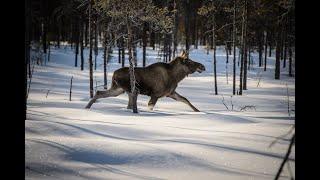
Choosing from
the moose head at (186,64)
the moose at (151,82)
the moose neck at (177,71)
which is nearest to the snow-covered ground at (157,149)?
the moose at (151,82)

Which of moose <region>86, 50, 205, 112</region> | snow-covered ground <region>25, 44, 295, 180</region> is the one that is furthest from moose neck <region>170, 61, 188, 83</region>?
snow-covered ground <region>25, 44, 295, 180</region>

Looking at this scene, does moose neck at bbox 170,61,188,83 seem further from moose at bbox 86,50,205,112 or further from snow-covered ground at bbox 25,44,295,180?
snow-covered ground at bbox 25,44,295,180

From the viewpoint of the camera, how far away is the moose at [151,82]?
14781 mm

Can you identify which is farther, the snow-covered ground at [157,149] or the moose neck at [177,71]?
the moose neck at [177,71]

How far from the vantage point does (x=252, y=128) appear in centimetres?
981

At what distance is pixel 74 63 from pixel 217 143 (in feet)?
124

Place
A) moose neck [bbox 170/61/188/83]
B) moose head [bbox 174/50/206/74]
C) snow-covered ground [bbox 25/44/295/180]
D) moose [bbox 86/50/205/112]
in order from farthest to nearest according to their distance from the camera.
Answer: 1. moose head [bbox 174/50/206/74]
2. moose neck [bbox 170/61/188/83]
3. moose [bbox 86/50/205/112]
4. snow-covered ground [bbox 25/44/295/180]

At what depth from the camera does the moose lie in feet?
48.5

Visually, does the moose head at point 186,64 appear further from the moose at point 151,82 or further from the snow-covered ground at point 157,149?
the snow-covered ground at point 157,149

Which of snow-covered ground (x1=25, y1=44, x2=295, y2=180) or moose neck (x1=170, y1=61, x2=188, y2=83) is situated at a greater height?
moose neck (x1=170, y1=61, x2=188, y2=83)

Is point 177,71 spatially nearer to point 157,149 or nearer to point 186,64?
point 186,64

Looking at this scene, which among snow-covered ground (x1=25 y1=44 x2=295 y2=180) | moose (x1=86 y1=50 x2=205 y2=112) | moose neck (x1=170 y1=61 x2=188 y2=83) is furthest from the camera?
moose neck (x1=170 y1=61 x2=188 y2=83)
